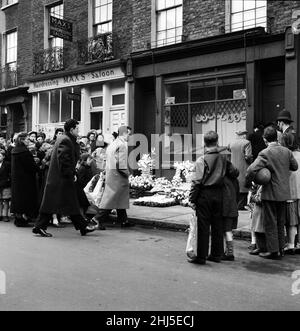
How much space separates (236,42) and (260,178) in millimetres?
6841

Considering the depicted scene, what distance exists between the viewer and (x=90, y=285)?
16.7ft

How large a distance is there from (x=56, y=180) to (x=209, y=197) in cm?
317

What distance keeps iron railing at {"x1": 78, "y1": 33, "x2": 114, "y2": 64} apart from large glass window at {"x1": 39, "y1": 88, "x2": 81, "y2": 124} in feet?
4.27

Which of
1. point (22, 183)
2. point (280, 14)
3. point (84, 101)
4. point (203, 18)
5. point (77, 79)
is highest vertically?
point (203, 18)

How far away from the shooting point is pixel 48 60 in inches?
742

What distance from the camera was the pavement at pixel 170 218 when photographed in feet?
28.0

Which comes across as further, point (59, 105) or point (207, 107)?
point (59, 105)

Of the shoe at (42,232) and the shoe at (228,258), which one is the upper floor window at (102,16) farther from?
the shoe at (228,258)

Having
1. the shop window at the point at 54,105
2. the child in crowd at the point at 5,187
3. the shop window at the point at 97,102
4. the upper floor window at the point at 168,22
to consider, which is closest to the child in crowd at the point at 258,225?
the child in crowd at the point at 5,187

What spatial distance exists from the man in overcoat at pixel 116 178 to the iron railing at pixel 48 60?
1001 cm

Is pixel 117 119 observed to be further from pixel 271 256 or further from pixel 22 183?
pixel 271 256

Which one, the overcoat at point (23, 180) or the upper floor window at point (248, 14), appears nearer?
the overcoat at point (23, 180)

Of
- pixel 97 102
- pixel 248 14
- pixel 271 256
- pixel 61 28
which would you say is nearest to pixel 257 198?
pixel 271 256

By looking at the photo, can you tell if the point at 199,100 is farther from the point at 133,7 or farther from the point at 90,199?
the point at 90,199
